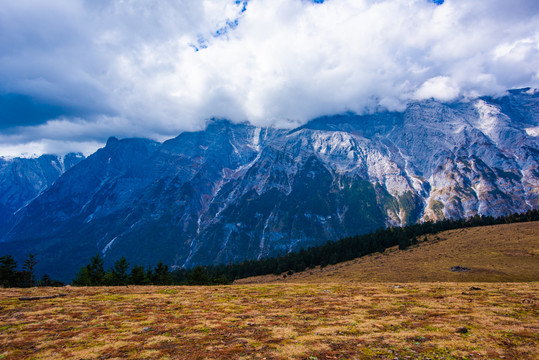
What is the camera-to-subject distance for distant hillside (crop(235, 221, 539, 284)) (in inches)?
2766

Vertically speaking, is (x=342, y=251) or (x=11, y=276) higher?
(x=11, y=276)

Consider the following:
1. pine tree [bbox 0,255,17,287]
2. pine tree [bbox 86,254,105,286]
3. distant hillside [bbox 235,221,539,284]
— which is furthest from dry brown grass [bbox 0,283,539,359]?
pine tree [bbox 0,255,17,287]

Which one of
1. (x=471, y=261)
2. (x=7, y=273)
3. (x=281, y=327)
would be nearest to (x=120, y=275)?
(x=7, y=273)

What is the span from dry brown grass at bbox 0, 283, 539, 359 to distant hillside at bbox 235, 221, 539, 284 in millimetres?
37352

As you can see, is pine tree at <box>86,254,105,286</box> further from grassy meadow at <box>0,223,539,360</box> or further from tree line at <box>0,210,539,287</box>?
grassy meadow at <box>0,223,539,360</box>

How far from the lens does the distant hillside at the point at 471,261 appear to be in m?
70.2

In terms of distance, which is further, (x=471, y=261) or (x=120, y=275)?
(x=471, y=261)

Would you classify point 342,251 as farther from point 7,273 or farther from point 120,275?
point 7,273

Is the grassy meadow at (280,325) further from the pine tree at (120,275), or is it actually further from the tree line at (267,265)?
the tree line at (267,265)

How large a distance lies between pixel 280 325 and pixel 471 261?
284 ft

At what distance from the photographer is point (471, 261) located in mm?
83438

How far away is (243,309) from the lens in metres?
32.7

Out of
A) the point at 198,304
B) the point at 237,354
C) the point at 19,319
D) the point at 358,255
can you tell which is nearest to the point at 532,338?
the point at 237,354

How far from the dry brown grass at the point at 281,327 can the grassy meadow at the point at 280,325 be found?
0.09m
